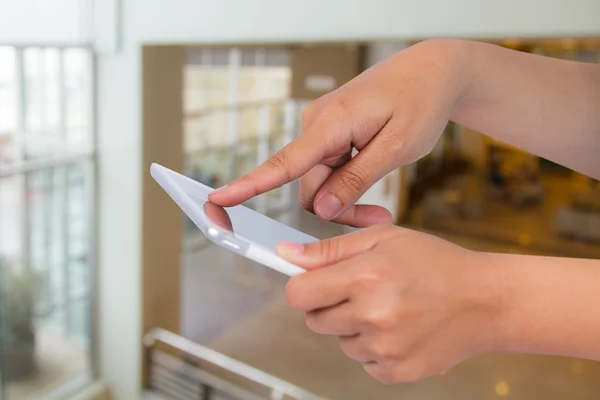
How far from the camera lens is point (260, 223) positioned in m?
0.59

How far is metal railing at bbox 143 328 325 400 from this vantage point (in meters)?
2.41

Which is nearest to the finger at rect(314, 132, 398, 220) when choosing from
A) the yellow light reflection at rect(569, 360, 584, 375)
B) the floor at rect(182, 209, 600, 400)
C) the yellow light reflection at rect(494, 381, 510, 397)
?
the floor at rect(182, 209, 600, 400)

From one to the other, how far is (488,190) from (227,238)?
6.72 m

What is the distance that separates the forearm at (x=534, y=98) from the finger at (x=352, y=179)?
0.46ft

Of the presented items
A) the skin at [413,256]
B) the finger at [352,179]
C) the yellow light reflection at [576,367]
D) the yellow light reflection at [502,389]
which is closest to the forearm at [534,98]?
the skin at [413,256]

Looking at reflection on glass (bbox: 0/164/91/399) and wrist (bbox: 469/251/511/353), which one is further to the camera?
reflection on glass (bbox: 0/164/91/399)

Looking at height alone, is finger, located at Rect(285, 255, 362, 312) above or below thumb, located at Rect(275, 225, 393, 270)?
below

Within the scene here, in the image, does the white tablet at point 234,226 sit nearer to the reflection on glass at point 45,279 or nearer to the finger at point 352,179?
the finger at point 352,179

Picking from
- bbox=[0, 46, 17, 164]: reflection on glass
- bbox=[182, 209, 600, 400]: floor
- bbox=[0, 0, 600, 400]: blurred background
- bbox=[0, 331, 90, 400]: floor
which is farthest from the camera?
bbox=[182, 209, 600, 400]: floor

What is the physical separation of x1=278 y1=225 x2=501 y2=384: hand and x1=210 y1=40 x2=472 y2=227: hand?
0.37 ft

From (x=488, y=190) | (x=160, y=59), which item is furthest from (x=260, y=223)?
(x=488, y=190)

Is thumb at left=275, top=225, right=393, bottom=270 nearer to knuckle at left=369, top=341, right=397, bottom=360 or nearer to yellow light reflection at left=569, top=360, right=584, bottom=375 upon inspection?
knuckle at left=369, top=341, right=397, bottom=360

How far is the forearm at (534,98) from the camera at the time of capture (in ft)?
2.31

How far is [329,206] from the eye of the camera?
629 mm
